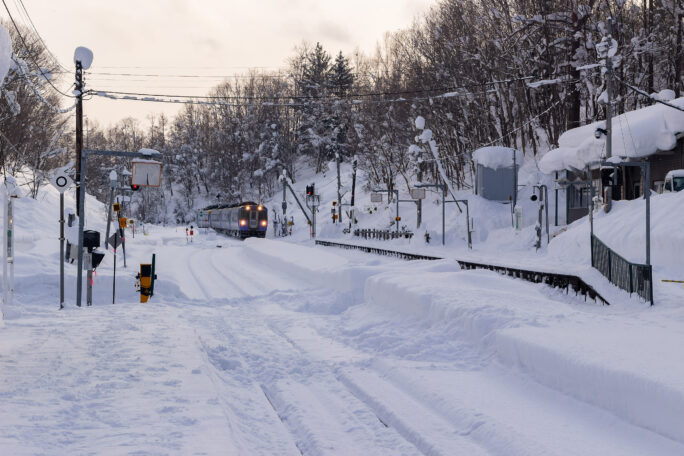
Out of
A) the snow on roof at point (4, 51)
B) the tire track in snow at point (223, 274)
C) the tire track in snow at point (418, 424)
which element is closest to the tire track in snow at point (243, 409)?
the tire track in snow at point (418, 424)

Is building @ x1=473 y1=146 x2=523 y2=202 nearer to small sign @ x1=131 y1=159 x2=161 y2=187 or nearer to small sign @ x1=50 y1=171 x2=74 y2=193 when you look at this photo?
small sign @ x1=131 y1=159 x2=161 y2=187

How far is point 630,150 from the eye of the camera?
2948 centimetres

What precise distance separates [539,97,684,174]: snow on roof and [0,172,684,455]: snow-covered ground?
59.5 feet

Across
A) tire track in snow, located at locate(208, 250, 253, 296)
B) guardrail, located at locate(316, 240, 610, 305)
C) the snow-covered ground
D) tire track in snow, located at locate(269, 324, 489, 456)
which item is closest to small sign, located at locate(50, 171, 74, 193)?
the snow-covered ground

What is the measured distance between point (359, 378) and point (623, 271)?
9.55 m

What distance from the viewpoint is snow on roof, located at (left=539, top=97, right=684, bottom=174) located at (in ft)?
93.1

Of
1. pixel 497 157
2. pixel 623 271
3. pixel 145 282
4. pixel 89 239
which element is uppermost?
pixel 497 157

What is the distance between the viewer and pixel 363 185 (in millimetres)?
69125

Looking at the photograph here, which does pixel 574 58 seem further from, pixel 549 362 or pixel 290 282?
pixel 549 362

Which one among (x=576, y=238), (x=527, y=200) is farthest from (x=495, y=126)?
(x=576, y=238)

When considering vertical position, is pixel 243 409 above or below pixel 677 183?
below

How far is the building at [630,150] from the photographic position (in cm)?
2853

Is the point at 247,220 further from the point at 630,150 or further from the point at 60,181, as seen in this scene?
the point at 60,181

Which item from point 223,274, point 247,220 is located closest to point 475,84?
point 247,220
